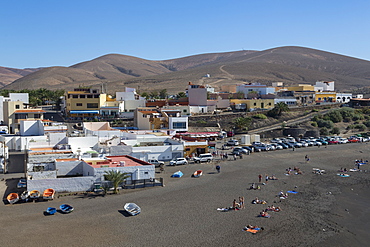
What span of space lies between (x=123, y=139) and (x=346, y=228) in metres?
22.7

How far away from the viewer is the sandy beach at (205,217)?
17.7 m

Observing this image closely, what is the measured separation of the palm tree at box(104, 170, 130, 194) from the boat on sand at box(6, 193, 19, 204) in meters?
5.13

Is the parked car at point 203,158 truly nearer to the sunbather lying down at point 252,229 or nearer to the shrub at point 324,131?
the sunbather lying down at point 252,229

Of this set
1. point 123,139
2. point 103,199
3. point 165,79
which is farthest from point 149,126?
point 165,79

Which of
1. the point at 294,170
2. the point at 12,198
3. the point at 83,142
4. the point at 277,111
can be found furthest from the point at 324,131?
the point at 12,198

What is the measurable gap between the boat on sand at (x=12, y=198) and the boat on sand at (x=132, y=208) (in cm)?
642

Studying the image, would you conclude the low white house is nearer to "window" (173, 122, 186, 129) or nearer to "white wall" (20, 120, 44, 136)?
"white wall" (20, 120, 44, 136)

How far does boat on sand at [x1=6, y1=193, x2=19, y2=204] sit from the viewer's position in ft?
73.2

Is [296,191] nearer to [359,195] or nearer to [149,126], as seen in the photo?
[359,195]

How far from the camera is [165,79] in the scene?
15025cm

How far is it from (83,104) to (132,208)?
40417 mm

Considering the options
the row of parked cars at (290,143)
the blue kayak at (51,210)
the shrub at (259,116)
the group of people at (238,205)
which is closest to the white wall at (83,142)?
the row of parked cars at (290,143)

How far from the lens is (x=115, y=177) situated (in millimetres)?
24453

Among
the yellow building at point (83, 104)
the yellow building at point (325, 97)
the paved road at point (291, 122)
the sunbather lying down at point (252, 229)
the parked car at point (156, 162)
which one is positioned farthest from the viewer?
the yellow building at point (325, 97)
